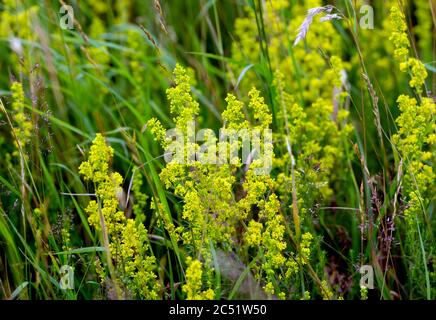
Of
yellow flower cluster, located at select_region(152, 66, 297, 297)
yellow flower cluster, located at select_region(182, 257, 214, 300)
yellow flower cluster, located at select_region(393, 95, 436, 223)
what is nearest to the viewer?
yellow flower cluster, located at select_region(182, 257, 214, 300)

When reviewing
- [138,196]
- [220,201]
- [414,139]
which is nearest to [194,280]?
[220,201]

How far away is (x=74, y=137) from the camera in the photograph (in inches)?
139

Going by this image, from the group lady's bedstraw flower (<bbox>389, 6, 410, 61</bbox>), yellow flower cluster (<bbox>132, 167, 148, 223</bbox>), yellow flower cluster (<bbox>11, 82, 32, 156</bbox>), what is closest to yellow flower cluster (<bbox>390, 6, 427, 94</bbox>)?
lady's bedstraw flower (<bbox>389, 6, 410, 61</bbox>)

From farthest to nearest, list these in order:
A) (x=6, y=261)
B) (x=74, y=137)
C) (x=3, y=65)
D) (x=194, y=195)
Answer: (x=3, y=65) < (x=74, y=137) < (x=6, y=261) < (x=194, y=195)

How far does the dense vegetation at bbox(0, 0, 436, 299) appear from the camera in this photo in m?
2.24

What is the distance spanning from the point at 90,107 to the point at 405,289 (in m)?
1.94

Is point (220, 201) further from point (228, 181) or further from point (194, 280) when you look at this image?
point (194, 280)

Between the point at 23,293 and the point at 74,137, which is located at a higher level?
the point at 74,137

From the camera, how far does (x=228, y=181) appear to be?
2.27 meters

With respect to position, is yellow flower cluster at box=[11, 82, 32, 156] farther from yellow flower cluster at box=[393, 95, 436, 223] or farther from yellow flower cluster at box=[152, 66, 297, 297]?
yellow flower cluster at box=[393, 95, 436, 223]

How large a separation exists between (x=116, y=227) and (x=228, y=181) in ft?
1.40

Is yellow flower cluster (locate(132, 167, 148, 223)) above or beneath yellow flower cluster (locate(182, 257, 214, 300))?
above
